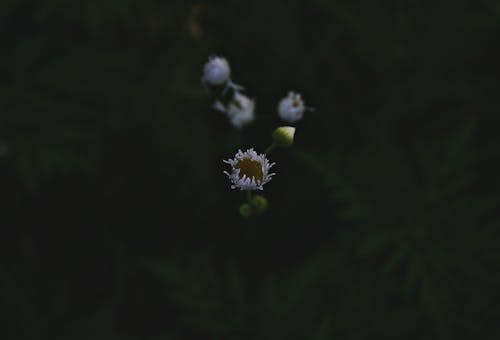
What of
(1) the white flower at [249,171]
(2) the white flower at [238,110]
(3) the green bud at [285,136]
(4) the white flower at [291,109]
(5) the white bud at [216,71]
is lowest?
(1) the white flower at [249,171]

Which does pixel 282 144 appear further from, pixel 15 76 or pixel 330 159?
pixel 15 76

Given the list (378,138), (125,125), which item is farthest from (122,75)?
(378,138)

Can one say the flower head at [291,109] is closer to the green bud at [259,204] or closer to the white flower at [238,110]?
the white flower at [238,110]

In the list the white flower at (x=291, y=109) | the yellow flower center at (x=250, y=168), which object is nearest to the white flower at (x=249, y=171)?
the yellow flower center at (x=250, y=168)

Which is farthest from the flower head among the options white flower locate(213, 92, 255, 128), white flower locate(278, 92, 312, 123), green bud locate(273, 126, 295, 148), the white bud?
green bud locate(273, 126, 295, 148)

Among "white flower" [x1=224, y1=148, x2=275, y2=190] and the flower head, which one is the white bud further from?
"white flower" [x1=224, y1=148, x2=275, y2=190]

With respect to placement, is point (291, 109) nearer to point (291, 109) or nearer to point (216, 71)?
point (291, 109)

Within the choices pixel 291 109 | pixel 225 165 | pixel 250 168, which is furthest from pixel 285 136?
pixel 225 165
